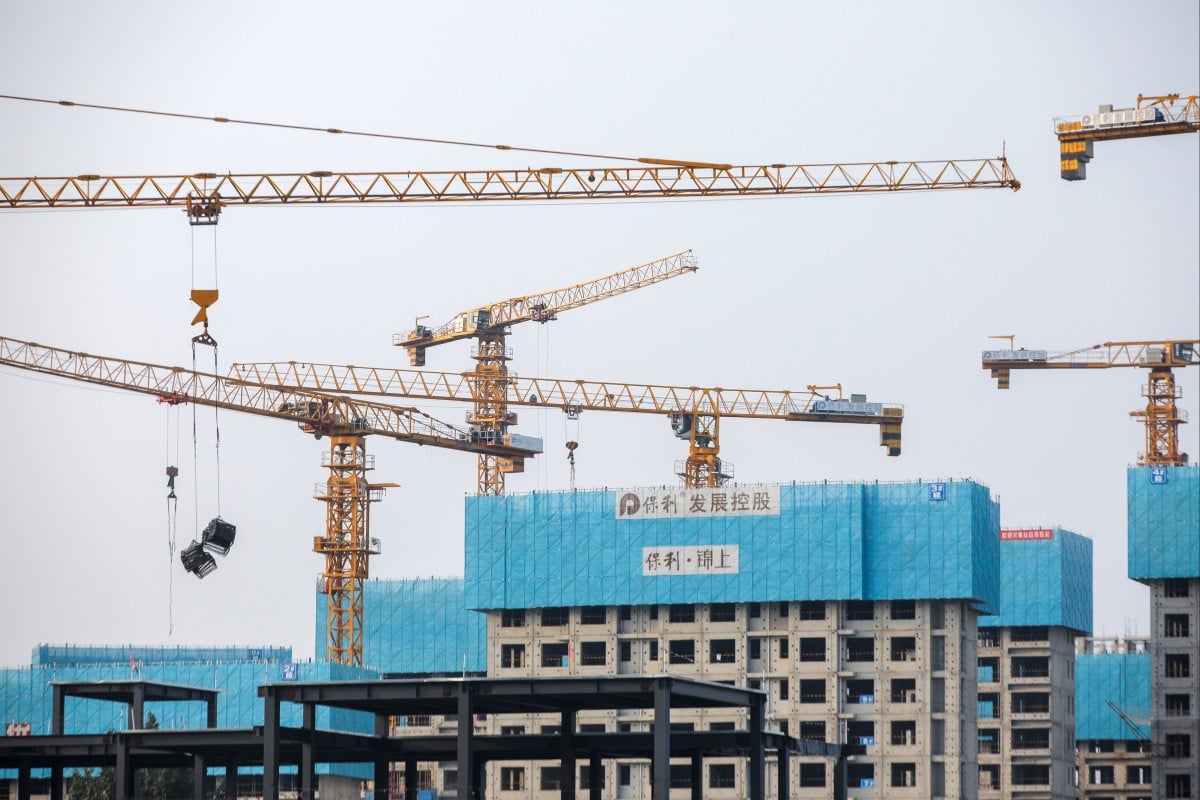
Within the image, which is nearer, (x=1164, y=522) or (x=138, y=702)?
(x=138, y=702)

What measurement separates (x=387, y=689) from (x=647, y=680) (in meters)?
11.6

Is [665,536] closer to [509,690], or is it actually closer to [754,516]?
[754,516]

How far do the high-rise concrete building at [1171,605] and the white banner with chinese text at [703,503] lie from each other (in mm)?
32198

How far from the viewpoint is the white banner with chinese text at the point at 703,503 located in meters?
158

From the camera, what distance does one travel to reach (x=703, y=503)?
522 feet

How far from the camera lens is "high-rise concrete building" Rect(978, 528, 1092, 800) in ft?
582

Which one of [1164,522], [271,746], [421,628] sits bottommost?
[271,746]

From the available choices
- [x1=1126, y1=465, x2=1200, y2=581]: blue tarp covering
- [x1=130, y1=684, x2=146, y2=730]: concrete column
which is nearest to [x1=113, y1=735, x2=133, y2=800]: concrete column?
[x1=130, y1=684, x2=146, y2=730]: concrete column

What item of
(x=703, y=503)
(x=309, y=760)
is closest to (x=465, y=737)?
(x=309, y=760)

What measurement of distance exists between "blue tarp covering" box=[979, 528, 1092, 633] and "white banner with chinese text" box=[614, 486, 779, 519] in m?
34.6

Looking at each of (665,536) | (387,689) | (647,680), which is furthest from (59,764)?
(665,536)

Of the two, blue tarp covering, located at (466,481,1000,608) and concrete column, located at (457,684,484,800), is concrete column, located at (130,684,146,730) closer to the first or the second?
concrete column, located at (457,684,484,800)

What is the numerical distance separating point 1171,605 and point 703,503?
3946cm

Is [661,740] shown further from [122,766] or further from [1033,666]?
[1033,666]
